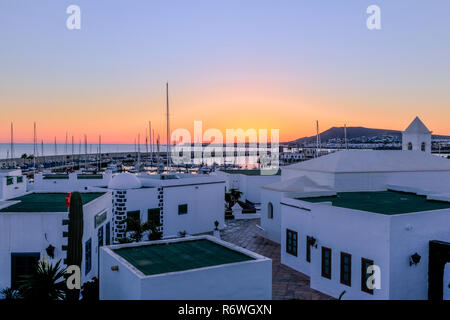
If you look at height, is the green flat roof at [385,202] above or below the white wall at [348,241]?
above

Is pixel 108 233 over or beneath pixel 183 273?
beneath

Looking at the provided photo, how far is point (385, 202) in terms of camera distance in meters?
17.2

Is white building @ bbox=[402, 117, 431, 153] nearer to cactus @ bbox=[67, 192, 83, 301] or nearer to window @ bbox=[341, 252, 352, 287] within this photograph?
window @ bbox=[341, 252, 352, 287]

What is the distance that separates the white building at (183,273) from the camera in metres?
8.63

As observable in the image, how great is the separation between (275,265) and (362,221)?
20.5 feet

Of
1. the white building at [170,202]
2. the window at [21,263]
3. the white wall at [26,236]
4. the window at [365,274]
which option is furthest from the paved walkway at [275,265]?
the window at [21,263]

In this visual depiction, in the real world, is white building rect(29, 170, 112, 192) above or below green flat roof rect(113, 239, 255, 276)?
above

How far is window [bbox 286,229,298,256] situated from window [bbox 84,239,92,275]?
8.70m

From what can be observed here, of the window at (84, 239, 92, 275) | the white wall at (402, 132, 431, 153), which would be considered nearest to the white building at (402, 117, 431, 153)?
the white wall at (402, 132, 431, 153)

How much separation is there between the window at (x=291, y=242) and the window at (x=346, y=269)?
371 centimetres

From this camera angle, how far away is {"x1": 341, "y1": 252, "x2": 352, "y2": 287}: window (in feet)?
44.7

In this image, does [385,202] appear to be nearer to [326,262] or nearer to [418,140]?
[326,262]

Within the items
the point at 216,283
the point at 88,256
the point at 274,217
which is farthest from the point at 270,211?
the point at 216,283

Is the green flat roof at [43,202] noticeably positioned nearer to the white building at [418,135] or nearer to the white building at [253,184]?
the white building at [253,184]
